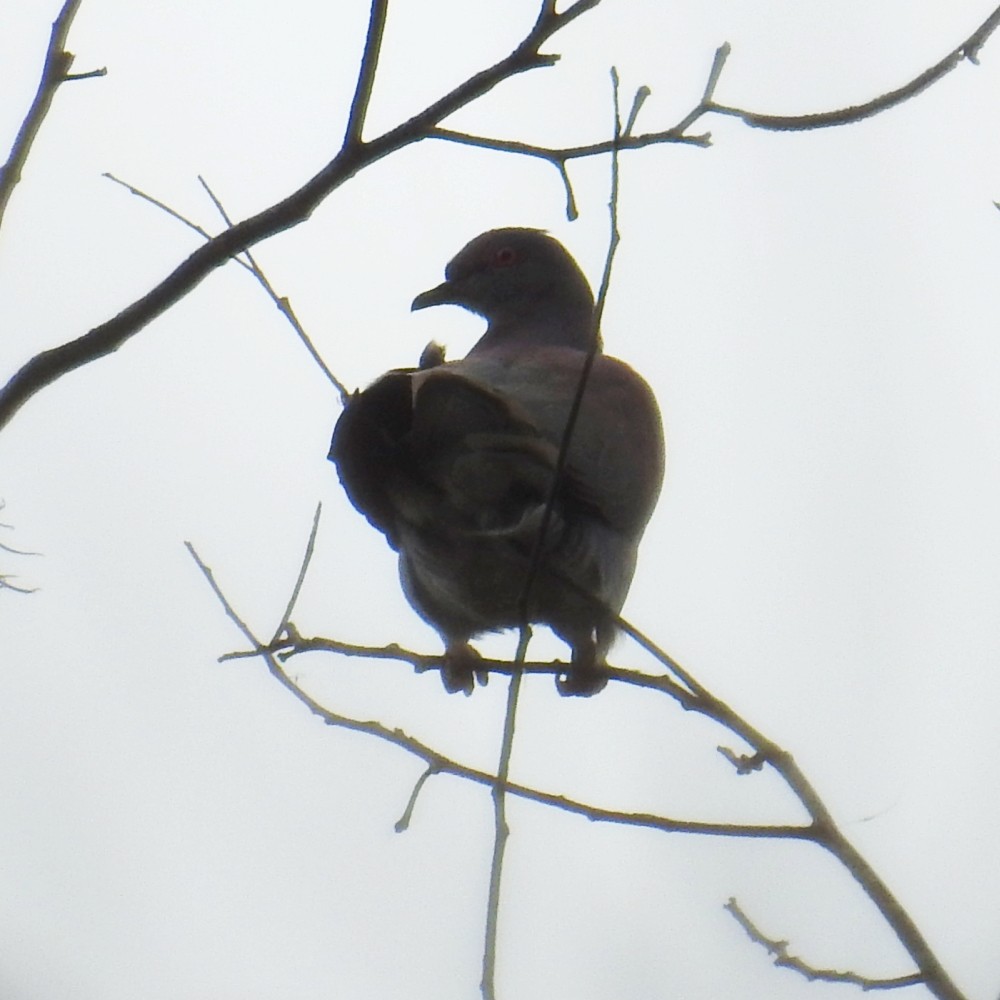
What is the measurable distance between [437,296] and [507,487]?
3.38 metres

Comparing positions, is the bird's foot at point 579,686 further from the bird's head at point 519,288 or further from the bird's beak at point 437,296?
the bird's beak at point 437,296

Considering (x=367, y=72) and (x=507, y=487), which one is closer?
(x=367, y=72)

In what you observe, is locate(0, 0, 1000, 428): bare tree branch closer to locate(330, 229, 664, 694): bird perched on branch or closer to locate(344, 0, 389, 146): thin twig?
locate(344, 0, 389, 146): thin twig

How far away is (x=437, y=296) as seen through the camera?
780cm

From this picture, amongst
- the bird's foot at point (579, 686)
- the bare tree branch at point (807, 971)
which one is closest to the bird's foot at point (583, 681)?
the bird's foot at point (579, 686)

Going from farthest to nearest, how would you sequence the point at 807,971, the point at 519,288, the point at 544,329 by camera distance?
the point at 519,288 < the point at 544,329 < the point at 807,971

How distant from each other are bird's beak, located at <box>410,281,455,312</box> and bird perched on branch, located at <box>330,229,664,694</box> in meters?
1.41

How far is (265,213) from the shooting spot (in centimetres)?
321

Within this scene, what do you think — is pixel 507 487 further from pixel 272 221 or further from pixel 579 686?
pixel 272 221

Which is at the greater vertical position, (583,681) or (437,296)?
(437,296)

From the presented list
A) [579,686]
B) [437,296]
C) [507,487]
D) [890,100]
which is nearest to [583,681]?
[579,686]

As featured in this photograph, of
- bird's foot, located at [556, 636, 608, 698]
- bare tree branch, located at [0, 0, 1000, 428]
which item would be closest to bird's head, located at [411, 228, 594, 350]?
bird's foot, located at [556, 636, 608, 698]

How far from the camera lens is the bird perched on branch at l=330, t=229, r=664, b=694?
408 centimetres

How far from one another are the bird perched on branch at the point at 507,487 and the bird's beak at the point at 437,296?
141 cm
